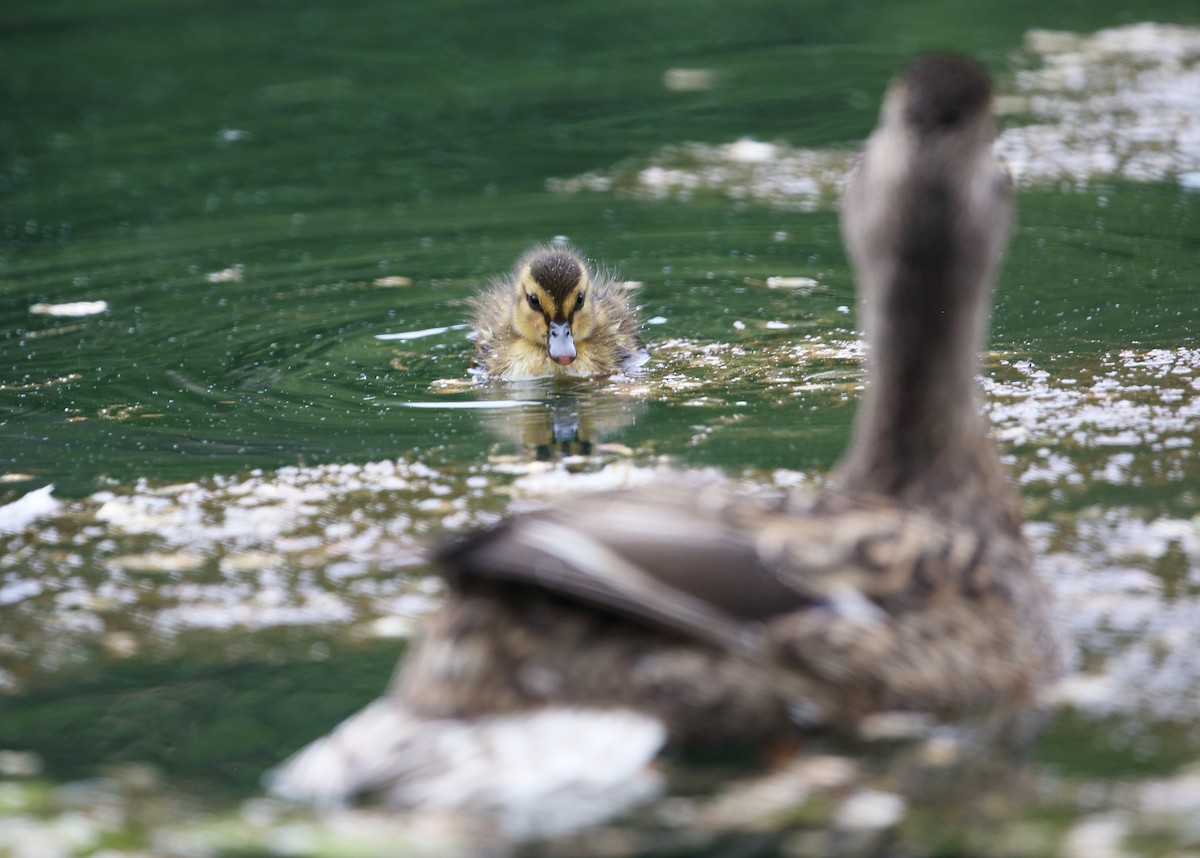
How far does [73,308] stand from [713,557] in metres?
5.05

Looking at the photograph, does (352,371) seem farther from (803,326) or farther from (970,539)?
(970,539)

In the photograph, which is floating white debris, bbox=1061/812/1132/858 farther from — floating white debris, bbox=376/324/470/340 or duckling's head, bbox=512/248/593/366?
floating white debris, bbox=376/324/470/340

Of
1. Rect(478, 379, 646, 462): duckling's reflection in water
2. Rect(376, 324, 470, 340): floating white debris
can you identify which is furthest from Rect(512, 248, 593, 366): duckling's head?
Rect(376, 324, 470, 340): floating white debris

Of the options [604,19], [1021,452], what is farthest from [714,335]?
[604,19]

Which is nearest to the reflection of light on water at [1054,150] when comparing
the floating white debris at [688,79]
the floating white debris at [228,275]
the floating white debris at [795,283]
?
the floating white debris at [795,283]

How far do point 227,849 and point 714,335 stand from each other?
4.14m

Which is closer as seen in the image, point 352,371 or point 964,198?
point 964,198

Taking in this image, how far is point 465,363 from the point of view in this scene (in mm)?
6906

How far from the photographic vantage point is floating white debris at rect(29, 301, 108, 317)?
24.2 feet

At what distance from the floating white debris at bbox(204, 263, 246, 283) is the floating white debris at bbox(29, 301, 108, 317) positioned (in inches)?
21.3

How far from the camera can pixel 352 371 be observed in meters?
6.49

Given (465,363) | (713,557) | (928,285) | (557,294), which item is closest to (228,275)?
(465,363)

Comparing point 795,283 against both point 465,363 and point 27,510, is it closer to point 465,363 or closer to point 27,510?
point 465,363

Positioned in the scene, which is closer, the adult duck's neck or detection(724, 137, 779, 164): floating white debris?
the adult duck's neck
